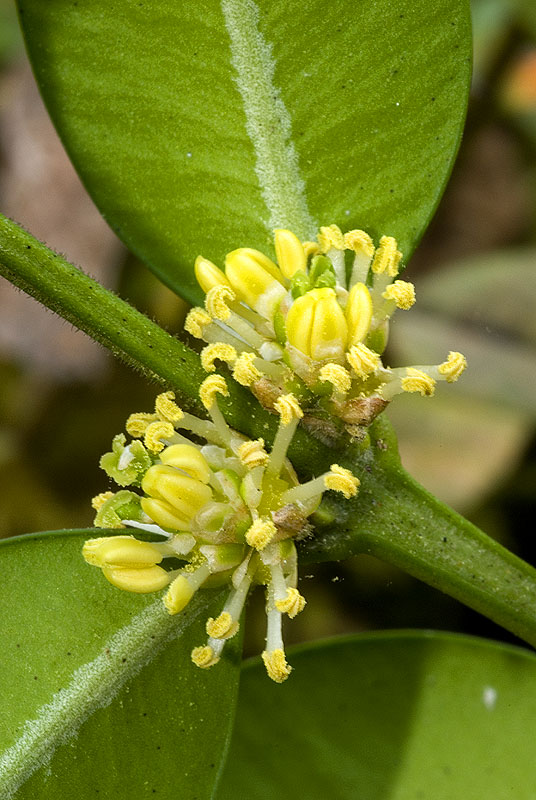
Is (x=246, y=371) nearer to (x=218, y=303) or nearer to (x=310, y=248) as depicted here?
(x=218, y=303)

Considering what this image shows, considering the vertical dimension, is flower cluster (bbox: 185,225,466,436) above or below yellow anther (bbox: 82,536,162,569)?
above

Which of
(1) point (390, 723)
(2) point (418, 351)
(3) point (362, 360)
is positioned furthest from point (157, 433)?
(2) point (418, 351)

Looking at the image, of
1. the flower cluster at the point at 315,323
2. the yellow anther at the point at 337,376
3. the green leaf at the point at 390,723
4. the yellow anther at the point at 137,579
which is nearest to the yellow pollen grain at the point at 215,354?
the flower cluster at the point at 315,323

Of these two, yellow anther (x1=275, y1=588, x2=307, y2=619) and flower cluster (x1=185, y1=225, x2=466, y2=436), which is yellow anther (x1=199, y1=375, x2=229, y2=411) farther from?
yellow anther (x1=275, y1=588, x2=307, y2=619)

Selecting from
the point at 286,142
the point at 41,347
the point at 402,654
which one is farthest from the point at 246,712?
the point at 41,347

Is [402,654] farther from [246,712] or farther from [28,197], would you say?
[28,197]

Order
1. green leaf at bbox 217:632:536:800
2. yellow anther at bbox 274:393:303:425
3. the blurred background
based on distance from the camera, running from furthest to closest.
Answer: the blurred background
green leaf at bbox 217:632:536:800
yellow anther at bbox 274:393:303:425

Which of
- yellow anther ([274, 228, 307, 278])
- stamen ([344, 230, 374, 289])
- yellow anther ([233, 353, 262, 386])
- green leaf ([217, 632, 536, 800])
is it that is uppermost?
stamen ([344, 230, 374, 289])

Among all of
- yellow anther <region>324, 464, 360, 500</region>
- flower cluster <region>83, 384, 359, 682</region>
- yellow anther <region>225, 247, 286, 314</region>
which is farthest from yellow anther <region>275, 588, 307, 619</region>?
yellow anther <region>225, 247, 286, 314</region>
